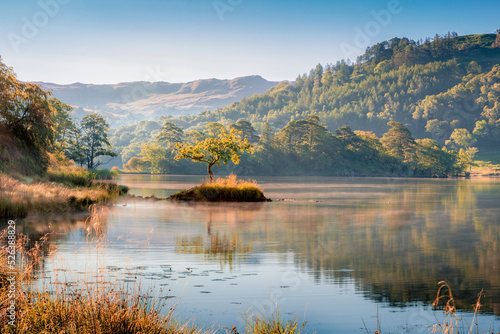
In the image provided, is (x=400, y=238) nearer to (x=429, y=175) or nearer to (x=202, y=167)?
(x=202, y=167)

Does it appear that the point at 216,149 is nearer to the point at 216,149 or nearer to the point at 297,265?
the point at 216,149

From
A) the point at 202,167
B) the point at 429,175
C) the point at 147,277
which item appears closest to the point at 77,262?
the point at 147,277

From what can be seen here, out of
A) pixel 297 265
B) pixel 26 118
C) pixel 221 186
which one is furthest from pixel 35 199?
pixel 297 265

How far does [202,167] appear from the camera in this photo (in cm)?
16288

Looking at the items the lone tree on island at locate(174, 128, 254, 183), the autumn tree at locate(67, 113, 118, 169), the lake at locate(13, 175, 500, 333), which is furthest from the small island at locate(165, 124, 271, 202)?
the autumn tree at locate(67, 113, 118, 169)

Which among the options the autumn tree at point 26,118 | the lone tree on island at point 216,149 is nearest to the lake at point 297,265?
the autumn tree at point 26,118

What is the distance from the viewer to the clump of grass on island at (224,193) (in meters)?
45.5

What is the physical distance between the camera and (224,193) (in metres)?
45.4

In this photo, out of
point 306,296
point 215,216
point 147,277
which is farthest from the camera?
point 215,216

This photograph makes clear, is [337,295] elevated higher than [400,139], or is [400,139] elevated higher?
[400,139]

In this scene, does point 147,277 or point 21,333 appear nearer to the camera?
point 21,333

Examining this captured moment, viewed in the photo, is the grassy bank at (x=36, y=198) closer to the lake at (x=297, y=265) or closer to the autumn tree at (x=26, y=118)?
the lake at (x=297, y=265)

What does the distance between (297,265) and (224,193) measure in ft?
96.1

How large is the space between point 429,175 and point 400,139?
16.3 m
